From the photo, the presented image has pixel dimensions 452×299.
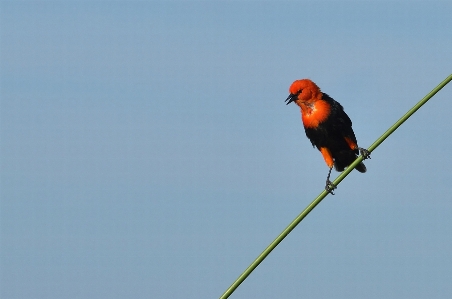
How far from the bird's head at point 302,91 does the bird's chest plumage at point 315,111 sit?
135 mm

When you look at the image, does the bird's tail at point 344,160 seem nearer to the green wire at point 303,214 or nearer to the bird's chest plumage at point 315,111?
the bird's chest plumage at point 315,111

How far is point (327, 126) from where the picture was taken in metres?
8.95

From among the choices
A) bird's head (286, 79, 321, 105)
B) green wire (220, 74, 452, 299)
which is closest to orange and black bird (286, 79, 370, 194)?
bird's head (286, 79, 321, 105)

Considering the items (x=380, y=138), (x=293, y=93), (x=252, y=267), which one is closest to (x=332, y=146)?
(x=293, y=93)

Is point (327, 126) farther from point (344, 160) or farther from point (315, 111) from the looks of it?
point (344, 160)

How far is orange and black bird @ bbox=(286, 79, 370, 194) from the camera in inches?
345

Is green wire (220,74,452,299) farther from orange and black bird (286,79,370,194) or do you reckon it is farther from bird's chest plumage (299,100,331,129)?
bird's chest plumage (299,100,331,129)

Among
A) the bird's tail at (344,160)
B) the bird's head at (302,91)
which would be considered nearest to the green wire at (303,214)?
the bird's head at (302,91)

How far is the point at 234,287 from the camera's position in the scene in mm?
4305

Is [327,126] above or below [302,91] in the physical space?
below

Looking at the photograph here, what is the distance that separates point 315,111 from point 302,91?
1.31 ft

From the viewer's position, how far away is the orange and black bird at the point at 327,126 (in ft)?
28.8

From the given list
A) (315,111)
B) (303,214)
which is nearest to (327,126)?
(315,111)

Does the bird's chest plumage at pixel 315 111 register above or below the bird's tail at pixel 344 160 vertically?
above
